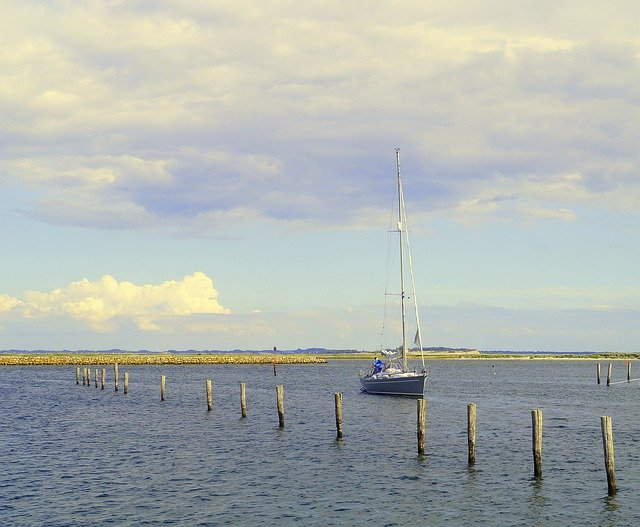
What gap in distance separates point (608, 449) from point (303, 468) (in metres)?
13.2

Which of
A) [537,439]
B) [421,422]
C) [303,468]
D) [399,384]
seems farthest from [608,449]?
[399,384]

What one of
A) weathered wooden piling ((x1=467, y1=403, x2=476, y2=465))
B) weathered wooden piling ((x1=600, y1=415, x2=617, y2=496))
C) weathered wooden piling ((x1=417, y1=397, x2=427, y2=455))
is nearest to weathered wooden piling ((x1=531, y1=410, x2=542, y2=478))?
weathered wooden piling ((x1=467, y1=403, x2=476, y2=465))

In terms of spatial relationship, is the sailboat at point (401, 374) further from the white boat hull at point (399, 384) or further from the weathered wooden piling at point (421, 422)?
the weathered wooden piling at point (421, 422)

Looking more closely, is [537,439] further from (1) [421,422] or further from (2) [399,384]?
(2) [399,384]

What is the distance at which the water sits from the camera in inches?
997

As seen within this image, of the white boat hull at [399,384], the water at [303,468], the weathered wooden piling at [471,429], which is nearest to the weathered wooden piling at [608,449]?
the water at [303,468]

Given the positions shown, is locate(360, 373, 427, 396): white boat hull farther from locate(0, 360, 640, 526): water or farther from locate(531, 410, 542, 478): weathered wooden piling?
locate(531, 410, 542, 478): weathered wooden piling

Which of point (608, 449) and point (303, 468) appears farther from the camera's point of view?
point (303, 468)

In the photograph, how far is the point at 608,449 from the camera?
86.0 feet

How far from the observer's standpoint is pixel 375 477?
1231 inches

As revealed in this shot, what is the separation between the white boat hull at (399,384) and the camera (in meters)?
63.2

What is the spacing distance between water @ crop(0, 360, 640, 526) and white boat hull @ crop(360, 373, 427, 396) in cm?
323

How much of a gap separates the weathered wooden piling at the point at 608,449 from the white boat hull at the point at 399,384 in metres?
35.1

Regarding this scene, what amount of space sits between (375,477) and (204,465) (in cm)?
812
